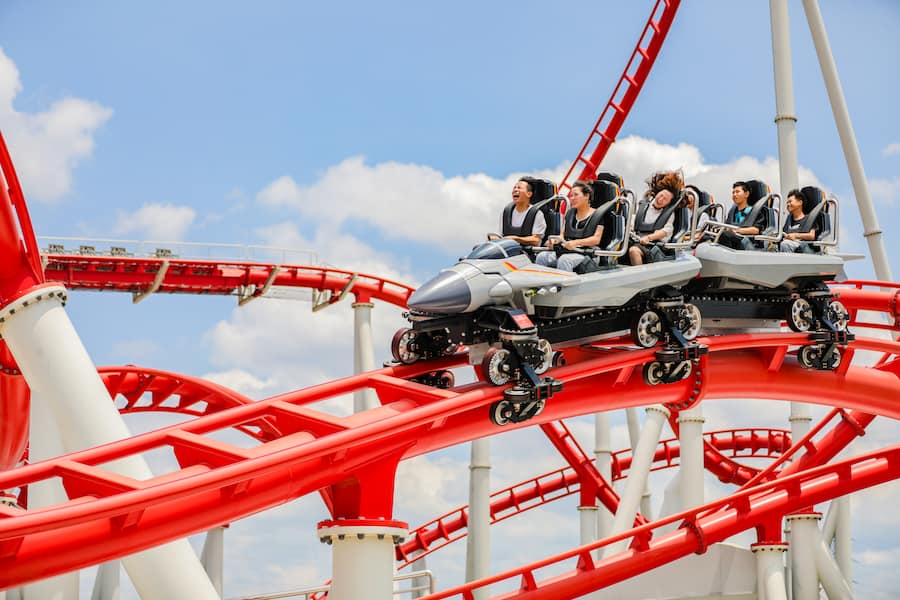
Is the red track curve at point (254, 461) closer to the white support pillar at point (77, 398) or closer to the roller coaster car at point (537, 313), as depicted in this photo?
the roller coaster car at point (537, 313)

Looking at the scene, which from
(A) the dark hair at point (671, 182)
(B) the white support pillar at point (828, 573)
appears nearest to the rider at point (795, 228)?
(A) the dark hair at point (671, 182)

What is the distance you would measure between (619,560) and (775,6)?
6304mm

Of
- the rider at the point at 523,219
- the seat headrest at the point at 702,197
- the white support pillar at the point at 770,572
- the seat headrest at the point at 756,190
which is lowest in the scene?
the white support pillar at the point at 770,572

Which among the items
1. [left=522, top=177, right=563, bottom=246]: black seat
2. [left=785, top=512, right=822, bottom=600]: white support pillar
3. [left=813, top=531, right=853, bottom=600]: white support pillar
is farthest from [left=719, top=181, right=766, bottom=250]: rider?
[left=813, top=531, right=853, bottom=600]: white support pillar

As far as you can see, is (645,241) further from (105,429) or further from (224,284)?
(224,284)

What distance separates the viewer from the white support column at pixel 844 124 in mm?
10984

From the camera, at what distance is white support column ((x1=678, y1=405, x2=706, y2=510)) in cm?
913

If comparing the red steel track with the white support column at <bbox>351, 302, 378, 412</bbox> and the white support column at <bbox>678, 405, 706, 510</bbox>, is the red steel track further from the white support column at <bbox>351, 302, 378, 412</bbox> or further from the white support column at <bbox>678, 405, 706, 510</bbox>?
the white support column at <bbox>351, 302, 378, 412</bbox>

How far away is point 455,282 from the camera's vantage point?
18.5 feet

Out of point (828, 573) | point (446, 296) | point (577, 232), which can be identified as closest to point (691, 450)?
point (828, 573)

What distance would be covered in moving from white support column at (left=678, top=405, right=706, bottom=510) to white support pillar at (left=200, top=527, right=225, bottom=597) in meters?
4.37

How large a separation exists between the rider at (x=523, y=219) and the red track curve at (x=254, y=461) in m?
0.83

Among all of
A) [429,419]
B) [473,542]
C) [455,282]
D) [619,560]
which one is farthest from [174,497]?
[473,542]

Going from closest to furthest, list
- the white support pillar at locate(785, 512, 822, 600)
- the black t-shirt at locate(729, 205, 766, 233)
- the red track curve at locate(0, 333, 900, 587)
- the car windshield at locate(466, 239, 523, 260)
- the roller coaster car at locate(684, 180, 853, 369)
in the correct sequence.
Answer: the red track curve at locate(0, 333, 900, 587) → the car windshield at locate(466, 239, 523, 260) → the roller coaster car at locate(684, 180, 853, 369) → the black t-shirt at locate(729, 205, 766, 233) → the white support pillar at locate(785, 512, 822, 600)
